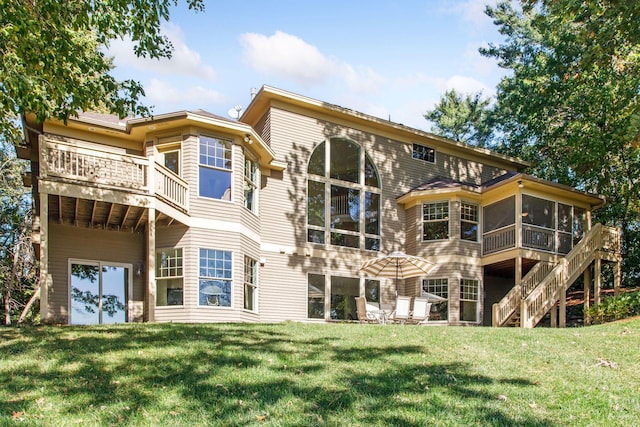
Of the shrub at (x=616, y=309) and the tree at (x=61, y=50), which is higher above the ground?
the tree at (x=61, y=50)

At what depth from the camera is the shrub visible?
15297 mm

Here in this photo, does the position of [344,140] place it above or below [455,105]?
below

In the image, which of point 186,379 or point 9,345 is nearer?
point 186,379

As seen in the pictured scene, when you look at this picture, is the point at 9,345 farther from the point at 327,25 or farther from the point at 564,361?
the point at 327,25

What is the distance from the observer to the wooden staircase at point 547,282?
1609 centimetres

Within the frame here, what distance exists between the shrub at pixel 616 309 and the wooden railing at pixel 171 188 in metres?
12.0

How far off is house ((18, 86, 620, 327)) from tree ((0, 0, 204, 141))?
89.3 inches

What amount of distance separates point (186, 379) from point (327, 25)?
11.6 meters

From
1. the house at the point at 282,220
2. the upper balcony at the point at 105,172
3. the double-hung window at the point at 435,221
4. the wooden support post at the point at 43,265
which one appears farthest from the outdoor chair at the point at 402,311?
the wooden support post at the point at 43,265

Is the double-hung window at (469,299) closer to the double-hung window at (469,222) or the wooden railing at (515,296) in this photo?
the double-hung window at (469,222)

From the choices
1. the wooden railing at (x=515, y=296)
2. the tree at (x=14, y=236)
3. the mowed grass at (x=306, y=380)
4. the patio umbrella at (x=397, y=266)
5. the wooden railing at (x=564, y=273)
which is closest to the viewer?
the mowed grass at (x=306, y=380)

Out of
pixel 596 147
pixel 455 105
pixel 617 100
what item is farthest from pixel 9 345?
pixel 455 105

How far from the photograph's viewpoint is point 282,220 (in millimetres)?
17031

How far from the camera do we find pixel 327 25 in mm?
15391
